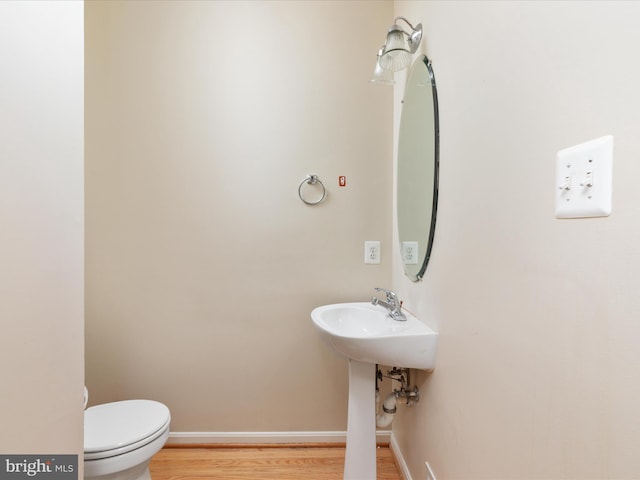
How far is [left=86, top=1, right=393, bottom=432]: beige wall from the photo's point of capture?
69.6 inches

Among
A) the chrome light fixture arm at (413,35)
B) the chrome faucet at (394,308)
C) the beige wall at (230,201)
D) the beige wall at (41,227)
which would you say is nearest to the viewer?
the beige wall at (41,227)

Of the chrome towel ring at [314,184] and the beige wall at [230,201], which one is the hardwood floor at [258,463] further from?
the chrome towel ring at [314,184]

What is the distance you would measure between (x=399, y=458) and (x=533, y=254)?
1.46 m

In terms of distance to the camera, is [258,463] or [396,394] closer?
[396,394]

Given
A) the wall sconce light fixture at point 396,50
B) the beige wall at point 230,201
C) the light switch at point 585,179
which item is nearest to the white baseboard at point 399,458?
the beige wall at point 230,201

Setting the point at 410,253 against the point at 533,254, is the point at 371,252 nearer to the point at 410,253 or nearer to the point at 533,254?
the point at 410,253

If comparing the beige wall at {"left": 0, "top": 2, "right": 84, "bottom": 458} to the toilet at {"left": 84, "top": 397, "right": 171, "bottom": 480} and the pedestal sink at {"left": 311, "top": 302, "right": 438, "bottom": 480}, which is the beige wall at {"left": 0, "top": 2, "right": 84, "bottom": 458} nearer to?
the toilet at {"left": 84, "top": 397, "right": 171, "bottom": 480}

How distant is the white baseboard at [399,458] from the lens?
1479 millimetres

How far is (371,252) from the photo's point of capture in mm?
1805

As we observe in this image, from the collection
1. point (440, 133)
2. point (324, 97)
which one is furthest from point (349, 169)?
point (440, 133)

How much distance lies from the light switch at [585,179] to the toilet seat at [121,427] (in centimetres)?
161

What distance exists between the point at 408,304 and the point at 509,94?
1.04 metres

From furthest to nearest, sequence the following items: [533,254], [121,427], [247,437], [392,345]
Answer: [247,437] → [121,427] → [392,345] → [533,254]

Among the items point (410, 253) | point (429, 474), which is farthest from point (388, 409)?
point (410, 253)
